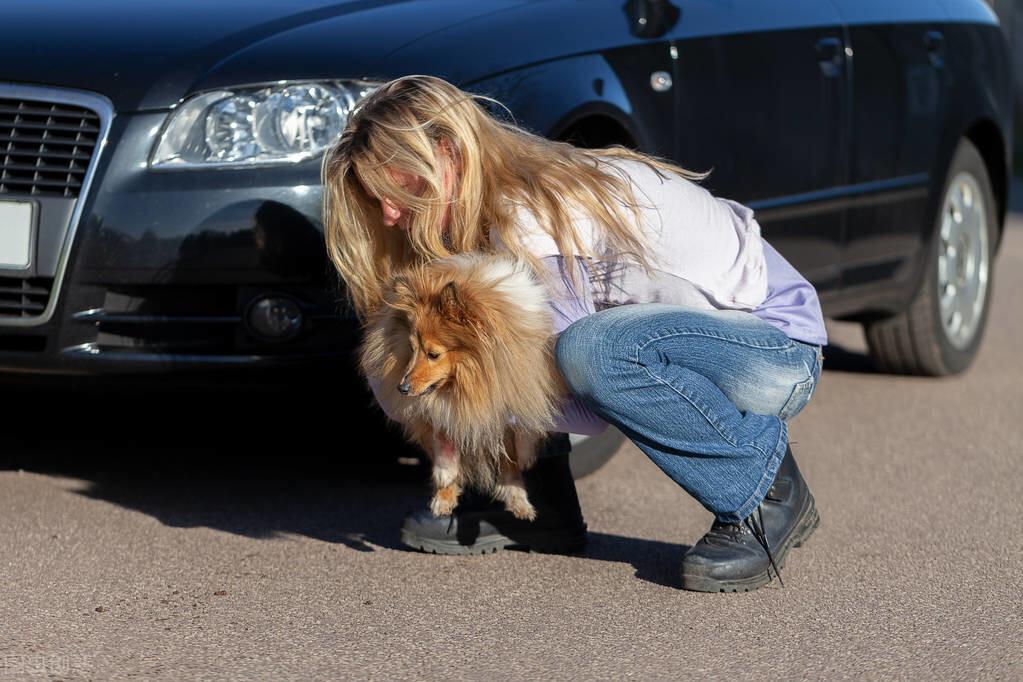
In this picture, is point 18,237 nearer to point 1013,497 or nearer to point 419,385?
point 419,385

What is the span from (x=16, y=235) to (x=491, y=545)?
4.31ft

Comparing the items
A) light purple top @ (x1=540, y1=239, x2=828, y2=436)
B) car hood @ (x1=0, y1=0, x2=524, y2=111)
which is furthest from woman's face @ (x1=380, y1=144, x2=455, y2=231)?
car hood @ (x1=0, y1=0, x2=524, y2=111)

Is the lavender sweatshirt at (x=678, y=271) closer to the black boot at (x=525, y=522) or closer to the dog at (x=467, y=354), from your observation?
the dog at (x=467, y=354)

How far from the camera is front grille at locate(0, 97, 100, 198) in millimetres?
3668

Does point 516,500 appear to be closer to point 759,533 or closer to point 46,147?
point 759,533

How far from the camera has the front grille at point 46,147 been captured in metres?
3.67

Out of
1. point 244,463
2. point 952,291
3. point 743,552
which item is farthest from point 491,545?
point 952,291

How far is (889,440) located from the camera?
4.96 m

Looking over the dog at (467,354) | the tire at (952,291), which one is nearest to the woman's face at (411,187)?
the dog at (467,354)

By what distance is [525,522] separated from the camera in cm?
362

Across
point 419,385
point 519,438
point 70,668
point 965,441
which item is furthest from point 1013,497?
point 70,668

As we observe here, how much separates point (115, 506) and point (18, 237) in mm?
730

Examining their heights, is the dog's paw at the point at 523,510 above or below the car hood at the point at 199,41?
below

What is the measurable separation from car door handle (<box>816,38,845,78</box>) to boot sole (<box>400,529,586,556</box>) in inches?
75.8
